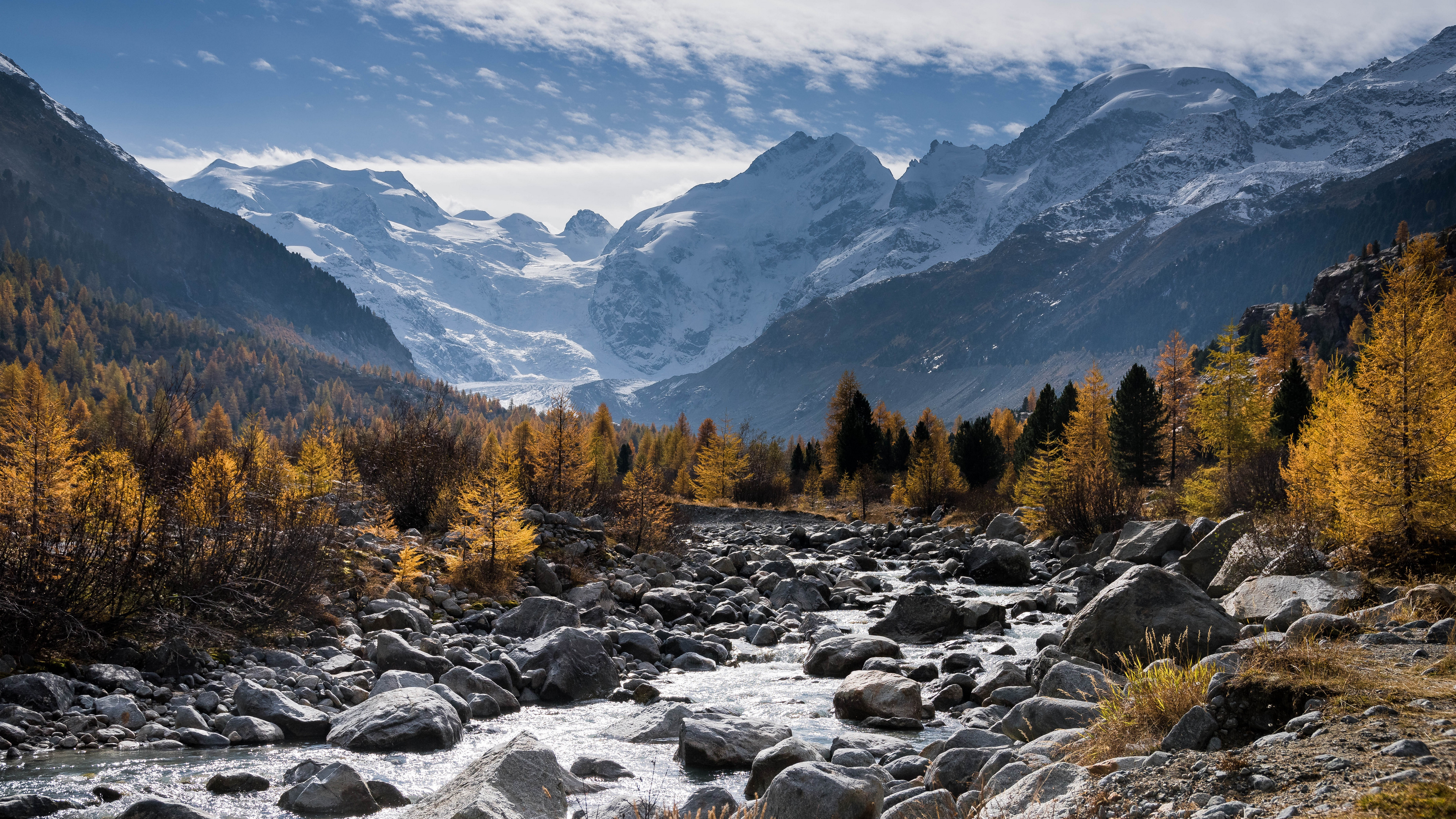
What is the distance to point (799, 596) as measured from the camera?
25703 mm

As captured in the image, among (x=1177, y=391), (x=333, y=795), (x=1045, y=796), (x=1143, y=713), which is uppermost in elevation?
(x=1177, y=391)

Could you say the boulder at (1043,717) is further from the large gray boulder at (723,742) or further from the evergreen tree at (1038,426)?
the evergreen tree at (1038,426)

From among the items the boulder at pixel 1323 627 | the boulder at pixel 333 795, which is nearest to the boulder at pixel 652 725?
the boulder at pixel 333 795

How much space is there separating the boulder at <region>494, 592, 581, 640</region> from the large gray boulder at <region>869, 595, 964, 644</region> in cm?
741

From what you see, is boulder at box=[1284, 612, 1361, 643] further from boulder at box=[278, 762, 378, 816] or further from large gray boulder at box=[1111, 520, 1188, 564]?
large gray boulder at box=[1111, 520, 1188, 564]

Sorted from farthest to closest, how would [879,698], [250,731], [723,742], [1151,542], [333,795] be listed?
[1151,542] < [879,698] < [723,742] < [250,731] < [333,795]

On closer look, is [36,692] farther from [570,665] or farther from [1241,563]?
[1241,563]

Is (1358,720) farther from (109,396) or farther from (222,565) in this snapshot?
(109,396)

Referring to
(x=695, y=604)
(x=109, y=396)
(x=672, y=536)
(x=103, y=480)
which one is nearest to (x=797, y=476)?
(x=672, y=536)

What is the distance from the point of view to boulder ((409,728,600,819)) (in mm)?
6855

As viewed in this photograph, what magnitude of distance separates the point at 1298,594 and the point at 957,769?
845 centimetres

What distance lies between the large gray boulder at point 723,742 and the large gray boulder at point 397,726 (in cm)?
315

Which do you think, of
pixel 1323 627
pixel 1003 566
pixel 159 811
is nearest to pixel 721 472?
pixel 1003 566

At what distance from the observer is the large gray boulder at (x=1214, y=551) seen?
2002cm
